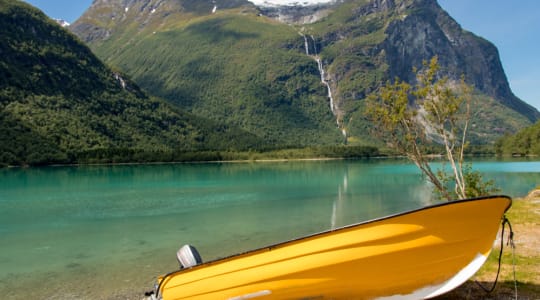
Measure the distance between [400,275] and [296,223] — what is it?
18403 mm

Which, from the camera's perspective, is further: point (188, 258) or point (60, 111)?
point (60, 111)

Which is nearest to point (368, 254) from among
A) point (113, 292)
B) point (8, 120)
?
point (113, 292)

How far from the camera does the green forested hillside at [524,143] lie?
4574 inches

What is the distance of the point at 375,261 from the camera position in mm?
8914

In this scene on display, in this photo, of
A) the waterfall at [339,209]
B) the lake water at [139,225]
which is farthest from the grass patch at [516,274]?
the lake water at [139,225]

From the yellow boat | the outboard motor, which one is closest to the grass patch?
the yellow boat

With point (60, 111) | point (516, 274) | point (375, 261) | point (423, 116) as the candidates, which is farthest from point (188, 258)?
point (60, 111)

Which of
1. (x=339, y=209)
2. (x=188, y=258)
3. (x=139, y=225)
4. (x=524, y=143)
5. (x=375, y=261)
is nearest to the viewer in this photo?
(x=375, y=261)

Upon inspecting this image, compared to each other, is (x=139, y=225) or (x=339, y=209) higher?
(x=339, y=209)

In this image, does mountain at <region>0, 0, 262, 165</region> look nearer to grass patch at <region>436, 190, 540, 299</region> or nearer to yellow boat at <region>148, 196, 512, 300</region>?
yellow boat at <region>148, 196, 512, 300</region>

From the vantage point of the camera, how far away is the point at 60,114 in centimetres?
15562

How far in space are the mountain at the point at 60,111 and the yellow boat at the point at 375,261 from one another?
124m

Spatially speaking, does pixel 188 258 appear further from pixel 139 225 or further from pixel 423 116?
pixel 139 225

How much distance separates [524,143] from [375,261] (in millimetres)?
135133
